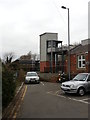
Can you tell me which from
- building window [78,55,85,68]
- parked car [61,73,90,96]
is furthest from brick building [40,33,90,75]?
parked car [61,73,90,96]

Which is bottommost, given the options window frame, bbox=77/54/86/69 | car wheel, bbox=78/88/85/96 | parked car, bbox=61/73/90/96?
car wheel, bbox=78/88/85/96

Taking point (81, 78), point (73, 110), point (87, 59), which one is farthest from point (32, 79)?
point (73, 110)

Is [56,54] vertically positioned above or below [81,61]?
above

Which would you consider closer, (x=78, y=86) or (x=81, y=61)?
(x=78, y=86)

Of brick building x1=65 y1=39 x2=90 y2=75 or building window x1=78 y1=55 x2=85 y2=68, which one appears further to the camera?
building window x1=78 y1=55 x2=85 y2=68

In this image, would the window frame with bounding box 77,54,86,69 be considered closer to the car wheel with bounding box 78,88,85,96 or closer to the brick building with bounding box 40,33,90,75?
the brick building with bounding box 40,33,90,75

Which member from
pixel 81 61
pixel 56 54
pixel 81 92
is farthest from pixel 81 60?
pixel 81 92

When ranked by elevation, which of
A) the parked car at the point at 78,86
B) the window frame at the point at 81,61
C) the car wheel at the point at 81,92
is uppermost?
the window frame at the point at 81,61

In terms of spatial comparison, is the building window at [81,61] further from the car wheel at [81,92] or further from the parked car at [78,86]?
A: the car wheel at [81,92]

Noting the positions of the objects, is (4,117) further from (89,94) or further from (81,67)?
(81,67)

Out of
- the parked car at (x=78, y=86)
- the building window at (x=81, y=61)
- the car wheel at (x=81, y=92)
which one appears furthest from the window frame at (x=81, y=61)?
the car wheel at (x=81, y=92)

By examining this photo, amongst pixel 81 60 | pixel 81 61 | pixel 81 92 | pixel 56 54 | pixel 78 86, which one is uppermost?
pixel 56 54

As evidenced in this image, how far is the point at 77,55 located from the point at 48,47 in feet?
55.4

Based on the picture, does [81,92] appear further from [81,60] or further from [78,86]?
[81,60]
